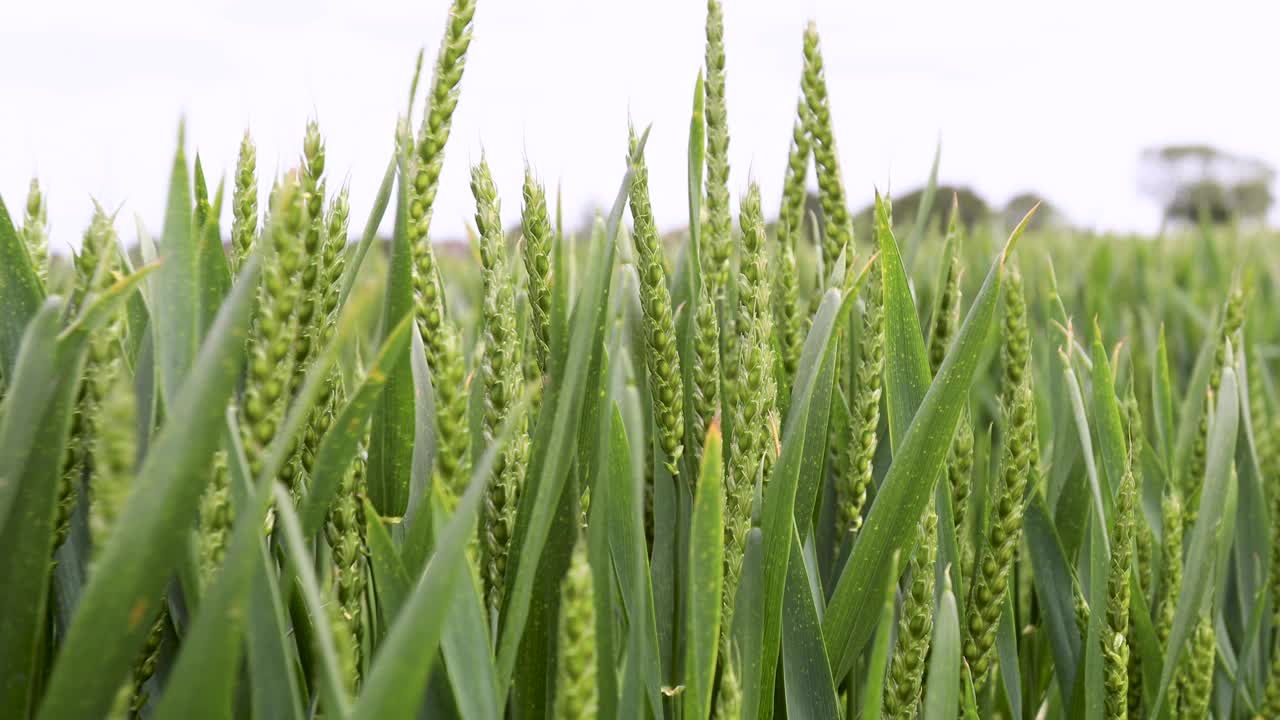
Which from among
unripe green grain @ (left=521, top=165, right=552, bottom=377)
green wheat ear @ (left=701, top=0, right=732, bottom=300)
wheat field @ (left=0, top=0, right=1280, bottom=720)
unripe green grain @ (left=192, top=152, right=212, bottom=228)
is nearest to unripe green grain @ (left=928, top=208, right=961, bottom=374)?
wheat field @ (left=0, top=0, right=1280, bottom=720)

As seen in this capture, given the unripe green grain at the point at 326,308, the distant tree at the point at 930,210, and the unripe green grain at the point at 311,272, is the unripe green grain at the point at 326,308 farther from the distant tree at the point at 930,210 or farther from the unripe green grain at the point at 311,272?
the distant tree at the point at 930,210

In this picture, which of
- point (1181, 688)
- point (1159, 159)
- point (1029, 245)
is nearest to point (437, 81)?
point (1181, 688)

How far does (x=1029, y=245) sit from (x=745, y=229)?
419 centimetres

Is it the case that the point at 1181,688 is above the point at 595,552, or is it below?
below

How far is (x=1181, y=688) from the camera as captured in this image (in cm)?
84

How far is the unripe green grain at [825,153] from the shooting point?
0.85 meters

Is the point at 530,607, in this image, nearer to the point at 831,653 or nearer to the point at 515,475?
the point at 515,475

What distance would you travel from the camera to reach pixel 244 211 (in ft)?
2.00

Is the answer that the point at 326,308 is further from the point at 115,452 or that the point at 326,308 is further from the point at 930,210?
the point at 930,210

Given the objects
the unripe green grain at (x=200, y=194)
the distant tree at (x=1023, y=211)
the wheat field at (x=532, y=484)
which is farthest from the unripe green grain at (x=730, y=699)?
the distant tree at (x=1023, y=211)

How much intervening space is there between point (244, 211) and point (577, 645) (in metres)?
0.41

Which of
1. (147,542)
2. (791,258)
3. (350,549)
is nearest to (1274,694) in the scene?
(791,258)

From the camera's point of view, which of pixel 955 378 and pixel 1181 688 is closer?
pixel 955 378

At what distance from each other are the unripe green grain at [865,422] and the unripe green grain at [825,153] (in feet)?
0.38
